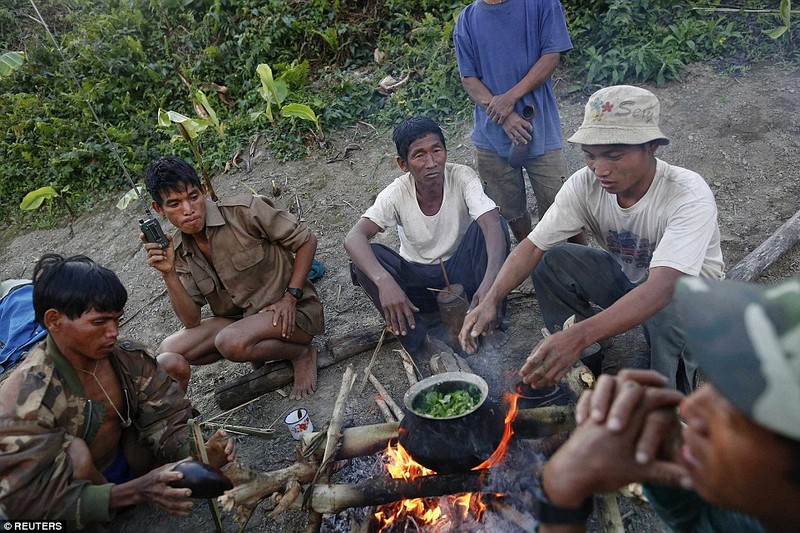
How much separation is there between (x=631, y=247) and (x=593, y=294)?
0.43 m

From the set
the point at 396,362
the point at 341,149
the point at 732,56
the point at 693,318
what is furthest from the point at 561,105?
the point at 693,318

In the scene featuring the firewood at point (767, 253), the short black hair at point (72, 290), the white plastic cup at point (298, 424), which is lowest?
the firewood at point (767, 253)

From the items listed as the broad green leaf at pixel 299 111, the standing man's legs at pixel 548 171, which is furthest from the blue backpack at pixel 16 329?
the standing man's legs at pixel 548 171

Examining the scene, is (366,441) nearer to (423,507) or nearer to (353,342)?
(423,507)

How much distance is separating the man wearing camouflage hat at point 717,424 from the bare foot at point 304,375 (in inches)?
124

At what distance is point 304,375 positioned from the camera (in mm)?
4590

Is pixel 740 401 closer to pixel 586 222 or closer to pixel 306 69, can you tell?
pixel 586 222

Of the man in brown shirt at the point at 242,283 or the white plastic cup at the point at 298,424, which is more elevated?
the man in brown shirt at the point at 242,283

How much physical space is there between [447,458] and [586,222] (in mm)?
1878

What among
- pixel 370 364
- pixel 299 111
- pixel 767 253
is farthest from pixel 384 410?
pixel 299 111

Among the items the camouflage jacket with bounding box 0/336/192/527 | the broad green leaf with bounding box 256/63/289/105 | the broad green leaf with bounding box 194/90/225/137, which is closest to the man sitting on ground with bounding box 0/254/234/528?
the camouflage jacket with bounding box 0/336/192/527

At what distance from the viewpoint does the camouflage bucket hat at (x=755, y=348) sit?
40.3 inches

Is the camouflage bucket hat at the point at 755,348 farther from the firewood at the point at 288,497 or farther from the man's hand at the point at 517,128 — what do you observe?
the man's hand at the point at 517,128

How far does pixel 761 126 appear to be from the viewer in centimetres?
626
